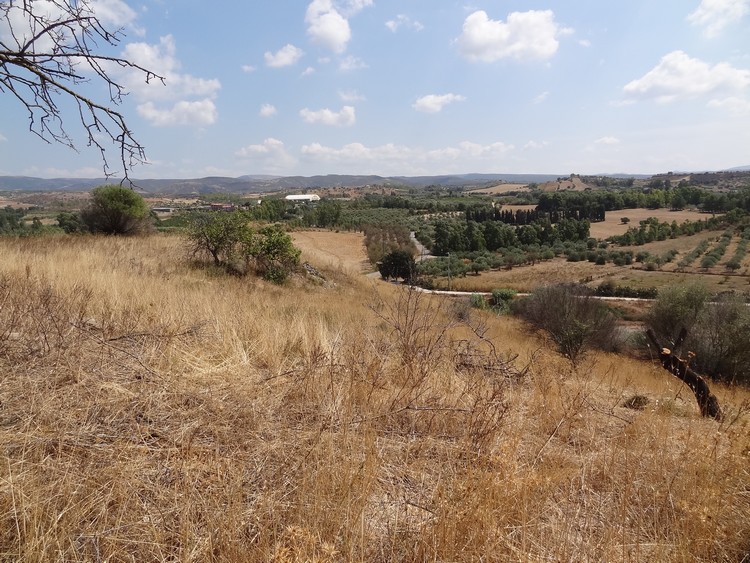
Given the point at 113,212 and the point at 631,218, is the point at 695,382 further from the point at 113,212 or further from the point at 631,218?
the point at 631,218

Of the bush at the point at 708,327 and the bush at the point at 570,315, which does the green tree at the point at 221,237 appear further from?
the bush at the point at 708,327

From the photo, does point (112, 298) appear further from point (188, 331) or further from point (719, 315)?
point (719, 315)

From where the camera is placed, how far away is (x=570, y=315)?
68.6 ft

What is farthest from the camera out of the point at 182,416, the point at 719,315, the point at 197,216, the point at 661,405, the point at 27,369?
the point at 719,315

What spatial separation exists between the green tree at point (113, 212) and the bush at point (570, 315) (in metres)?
17.8

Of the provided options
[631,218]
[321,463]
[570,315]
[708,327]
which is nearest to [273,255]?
[321,463]

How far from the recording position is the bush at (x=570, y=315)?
19547mm

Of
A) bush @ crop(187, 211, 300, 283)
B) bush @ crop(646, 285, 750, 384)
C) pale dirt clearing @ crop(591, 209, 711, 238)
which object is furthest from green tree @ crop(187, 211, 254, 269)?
pale dirt clearing @ crop(591, 209, 711, 238)

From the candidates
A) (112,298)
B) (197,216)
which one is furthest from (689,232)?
(112,298)

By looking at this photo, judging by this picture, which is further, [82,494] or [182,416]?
[182,416]

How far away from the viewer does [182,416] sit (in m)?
2.45

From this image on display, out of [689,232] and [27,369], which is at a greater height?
[27,369]

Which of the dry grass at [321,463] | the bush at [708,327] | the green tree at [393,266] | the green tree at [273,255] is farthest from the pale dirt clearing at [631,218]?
the dry grass at [321,463]

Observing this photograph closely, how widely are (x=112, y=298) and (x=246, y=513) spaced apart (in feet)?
15.0
